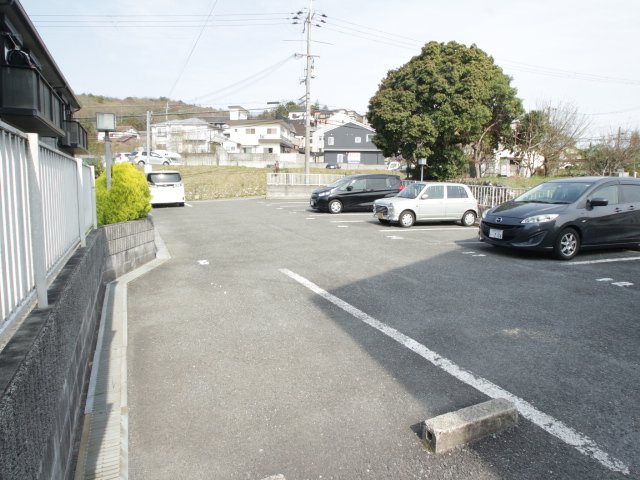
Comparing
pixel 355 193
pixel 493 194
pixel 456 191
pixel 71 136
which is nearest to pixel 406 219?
pixel 456 191

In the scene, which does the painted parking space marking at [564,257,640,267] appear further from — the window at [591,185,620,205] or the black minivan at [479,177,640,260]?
the window at [591,185,620,205]

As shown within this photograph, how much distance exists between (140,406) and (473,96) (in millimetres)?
22545

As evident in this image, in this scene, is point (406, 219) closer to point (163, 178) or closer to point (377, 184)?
point (377, 184)

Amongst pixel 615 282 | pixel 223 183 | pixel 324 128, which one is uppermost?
pixel 324 128

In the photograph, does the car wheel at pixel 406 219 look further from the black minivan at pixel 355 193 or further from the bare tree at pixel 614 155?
the bare tree at pixel 614 155

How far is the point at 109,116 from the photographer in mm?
10219

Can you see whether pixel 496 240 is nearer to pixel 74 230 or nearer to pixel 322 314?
pixel 322 314

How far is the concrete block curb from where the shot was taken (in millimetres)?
2762

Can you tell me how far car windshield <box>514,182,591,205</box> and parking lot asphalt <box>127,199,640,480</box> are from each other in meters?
1.49

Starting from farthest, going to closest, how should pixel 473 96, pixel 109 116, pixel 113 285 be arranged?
pixel 473 96 < pixel 109 116 < pixel 113 285

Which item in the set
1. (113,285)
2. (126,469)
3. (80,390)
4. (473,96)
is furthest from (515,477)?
(473,96)

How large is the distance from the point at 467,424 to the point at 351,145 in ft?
201

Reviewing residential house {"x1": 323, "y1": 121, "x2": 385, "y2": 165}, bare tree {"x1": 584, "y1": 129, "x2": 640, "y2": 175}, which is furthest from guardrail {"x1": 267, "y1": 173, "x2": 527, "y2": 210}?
residential house {"x1": 323, "y1": 121, "x2": 385, "y2": 165}

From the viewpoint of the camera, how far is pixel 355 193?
58.4ft
